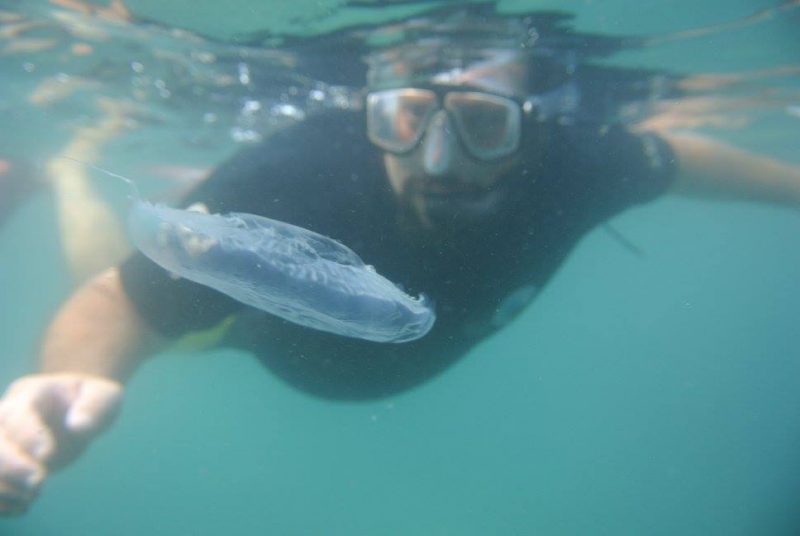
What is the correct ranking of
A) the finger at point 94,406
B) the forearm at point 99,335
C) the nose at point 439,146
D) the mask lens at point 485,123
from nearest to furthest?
the finger at point 94,406
the forearm at point 99,335
the nose at point 439,146
the mask lens at point 485,123

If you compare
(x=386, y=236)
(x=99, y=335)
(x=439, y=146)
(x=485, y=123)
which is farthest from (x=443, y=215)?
(x=99, y=335)

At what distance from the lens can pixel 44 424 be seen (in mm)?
2828

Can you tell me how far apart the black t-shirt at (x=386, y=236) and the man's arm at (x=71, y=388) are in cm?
23

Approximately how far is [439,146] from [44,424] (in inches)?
143

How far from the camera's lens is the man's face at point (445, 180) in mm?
4203

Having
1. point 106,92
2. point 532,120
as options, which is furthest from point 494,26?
point 106,92

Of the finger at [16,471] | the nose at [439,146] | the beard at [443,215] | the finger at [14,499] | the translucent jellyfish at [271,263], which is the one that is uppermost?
the translucent jellyfish at [271,263]

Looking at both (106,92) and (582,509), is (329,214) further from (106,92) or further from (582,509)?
(582,509)

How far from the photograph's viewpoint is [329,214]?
13.3ft

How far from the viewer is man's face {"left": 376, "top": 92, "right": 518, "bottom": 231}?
420cm

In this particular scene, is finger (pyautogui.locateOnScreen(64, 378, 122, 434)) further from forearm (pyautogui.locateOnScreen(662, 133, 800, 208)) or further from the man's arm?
Result: forearm (pyautogui.locateOnScreen(662, 133, 800, 208))

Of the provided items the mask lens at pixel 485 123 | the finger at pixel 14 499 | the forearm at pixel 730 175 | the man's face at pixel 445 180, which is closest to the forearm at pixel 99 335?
the finger at pixel 14 499

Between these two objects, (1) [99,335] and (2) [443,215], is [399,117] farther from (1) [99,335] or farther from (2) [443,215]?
(1) [99,335]

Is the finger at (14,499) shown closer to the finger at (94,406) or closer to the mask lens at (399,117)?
the finger at (94,406)
